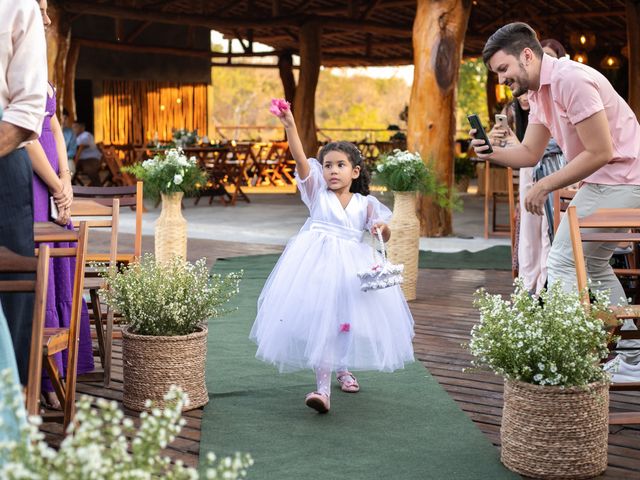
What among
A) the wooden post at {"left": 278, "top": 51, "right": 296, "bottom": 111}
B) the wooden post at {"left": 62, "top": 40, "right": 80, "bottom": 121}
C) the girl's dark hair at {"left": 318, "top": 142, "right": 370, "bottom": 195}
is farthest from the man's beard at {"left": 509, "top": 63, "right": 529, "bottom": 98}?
the wooden post at {"left": 278, "top": 51, "right": 296, "bottom": 111}

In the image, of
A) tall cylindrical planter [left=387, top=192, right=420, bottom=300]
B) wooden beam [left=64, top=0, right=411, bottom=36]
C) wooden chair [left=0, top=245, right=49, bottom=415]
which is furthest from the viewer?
wooden beam [left=64, top=0, right=411, bottom=36]

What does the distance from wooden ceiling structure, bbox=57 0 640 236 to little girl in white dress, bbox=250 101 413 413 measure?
5.65 meters

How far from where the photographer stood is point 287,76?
1859 centimetres

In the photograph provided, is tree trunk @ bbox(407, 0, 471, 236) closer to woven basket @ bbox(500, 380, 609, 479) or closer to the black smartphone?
the black smartphone

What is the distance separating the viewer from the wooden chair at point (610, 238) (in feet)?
11.5

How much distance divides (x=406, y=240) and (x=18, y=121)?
A: 462cm

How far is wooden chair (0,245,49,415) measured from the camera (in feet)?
7.25

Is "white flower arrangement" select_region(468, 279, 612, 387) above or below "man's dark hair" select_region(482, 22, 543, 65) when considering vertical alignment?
below

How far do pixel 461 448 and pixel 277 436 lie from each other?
0.68m

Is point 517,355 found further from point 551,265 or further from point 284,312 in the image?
point 284,312

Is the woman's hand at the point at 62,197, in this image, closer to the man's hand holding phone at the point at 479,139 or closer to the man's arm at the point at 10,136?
the man's arm at the point at 10,136

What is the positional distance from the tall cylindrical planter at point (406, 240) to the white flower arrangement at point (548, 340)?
140 inches

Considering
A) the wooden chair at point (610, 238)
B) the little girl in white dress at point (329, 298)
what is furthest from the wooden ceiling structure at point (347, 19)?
the wooden chair at point (610, 238)

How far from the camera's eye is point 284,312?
419 centimetres
